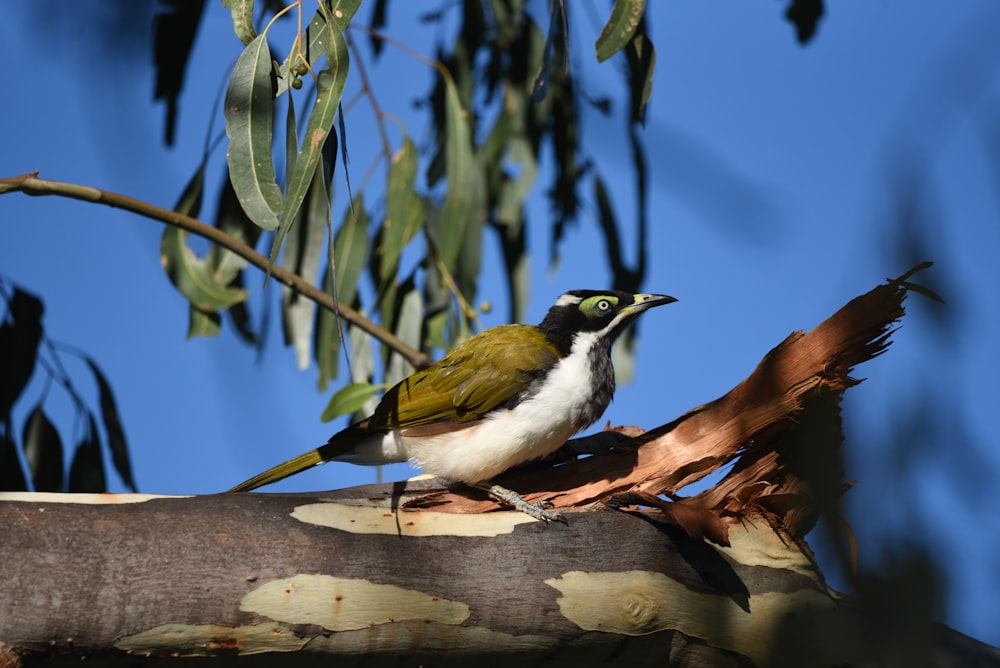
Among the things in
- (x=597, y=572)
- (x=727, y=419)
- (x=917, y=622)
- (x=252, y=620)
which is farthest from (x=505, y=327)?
(x=917, y=622)

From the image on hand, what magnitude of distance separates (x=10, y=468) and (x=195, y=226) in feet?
4.83

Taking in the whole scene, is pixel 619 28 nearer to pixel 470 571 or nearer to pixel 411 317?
pixel 470 571

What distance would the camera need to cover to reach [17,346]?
14.4 ft

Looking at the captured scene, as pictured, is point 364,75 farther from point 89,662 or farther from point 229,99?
point 89,662

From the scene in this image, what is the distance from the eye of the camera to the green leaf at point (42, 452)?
4.41m

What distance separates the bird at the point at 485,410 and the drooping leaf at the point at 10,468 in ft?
5.28

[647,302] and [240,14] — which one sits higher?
[240,14]

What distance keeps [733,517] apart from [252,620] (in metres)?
1.26

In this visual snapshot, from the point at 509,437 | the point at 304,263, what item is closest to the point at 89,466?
the point at 304,263

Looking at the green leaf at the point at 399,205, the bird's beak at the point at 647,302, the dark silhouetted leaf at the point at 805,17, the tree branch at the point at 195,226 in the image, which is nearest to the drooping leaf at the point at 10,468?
the tree branch at the point at 195,226

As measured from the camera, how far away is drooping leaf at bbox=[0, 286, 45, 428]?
4379mm

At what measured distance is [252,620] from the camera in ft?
7.55

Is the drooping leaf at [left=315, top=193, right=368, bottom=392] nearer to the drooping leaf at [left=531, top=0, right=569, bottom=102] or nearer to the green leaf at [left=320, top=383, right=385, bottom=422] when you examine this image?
the green leaf at [left=320, top=383, right=385, bottom=422]

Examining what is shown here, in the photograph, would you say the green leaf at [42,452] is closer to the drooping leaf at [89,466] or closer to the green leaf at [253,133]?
the drooping leaf at [89,466]
